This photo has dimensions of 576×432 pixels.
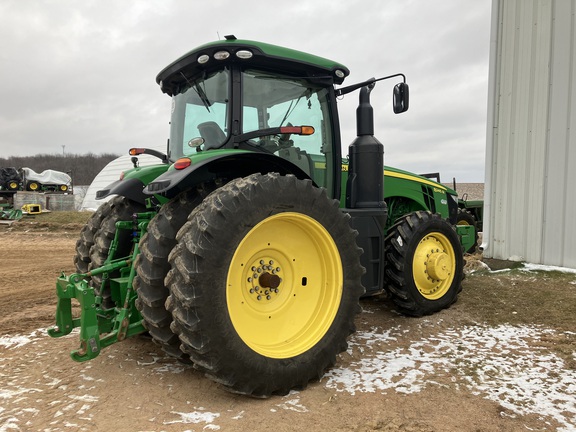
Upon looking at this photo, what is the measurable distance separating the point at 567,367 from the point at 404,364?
45.1 inches

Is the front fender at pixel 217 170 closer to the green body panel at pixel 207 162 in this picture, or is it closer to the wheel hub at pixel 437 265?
the green body panel at pixel 207 162

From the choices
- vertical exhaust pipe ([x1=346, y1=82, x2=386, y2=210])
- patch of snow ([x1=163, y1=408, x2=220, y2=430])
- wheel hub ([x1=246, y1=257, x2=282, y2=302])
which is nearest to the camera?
patch of snow ([x1=163, y1=408, x2=220, y2=430])

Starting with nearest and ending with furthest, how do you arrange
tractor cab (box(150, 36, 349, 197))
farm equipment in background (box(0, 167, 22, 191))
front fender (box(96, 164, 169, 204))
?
1. tractor cab (box(150, 36, 349, 197))
2. front fender (box(96, 164, 169, 204))
3. farm equipment in background (box(0, 167, 22, 191))

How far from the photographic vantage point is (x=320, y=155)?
3.99 m

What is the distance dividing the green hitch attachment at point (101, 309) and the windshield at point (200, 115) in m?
0.75

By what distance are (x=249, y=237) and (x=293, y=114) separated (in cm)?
137

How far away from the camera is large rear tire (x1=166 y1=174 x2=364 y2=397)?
2.51 m

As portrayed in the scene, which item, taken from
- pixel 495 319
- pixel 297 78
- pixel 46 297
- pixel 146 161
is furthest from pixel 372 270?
pixel 146 161

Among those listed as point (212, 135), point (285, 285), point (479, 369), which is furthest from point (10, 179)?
point (479, 369)

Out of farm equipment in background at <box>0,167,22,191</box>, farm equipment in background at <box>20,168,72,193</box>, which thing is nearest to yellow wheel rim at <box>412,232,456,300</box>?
farm equipment in background at <box>0,167,22,191</box>

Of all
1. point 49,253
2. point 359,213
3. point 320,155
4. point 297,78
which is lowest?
point 49,253

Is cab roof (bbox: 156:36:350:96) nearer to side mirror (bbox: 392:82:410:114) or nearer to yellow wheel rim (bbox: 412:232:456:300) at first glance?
side mirror (bbox: 392:82:410:114)

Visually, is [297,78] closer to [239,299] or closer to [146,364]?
[239,299]

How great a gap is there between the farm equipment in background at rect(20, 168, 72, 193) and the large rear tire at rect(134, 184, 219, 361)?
108 feet
